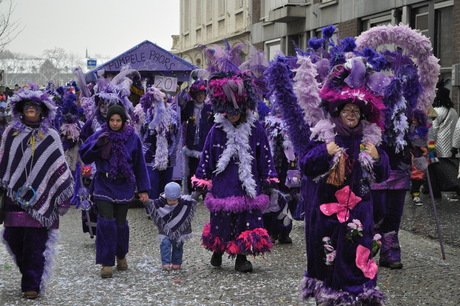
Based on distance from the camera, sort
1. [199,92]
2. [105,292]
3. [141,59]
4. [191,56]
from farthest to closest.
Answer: [191,56], [141,59], [199,92], [105,292]

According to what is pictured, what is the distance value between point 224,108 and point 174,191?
112cm

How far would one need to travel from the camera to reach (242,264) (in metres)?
7.54

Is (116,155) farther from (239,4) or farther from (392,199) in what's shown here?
(239,4)

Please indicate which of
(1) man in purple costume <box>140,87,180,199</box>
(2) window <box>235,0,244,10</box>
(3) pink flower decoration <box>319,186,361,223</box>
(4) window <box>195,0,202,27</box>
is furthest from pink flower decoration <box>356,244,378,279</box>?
(4) window <box>195,0,202,27</box>

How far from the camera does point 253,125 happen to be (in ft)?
25.2

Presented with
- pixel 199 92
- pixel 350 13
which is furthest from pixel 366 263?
pixel 350 13

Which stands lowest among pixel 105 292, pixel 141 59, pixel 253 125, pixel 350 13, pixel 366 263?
pixel 105 292

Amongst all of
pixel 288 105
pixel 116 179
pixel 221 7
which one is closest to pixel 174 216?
pixel 116 179

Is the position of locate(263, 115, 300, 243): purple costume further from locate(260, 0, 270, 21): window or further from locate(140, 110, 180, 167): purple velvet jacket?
locate(260, 0, 270, 21): window

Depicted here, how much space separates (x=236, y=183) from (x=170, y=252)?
3.37 feet

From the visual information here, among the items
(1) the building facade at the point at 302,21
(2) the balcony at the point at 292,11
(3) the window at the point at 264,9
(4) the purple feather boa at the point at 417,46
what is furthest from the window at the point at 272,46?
(4) the purple feather boa at the point at 417,46

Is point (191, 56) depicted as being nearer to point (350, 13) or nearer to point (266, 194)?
point (350, 13)

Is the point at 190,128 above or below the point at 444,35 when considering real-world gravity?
below

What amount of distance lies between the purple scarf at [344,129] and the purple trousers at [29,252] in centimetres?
291
